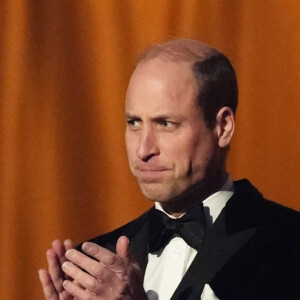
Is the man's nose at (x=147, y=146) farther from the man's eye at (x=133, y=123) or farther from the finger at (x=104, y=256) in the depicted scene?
the finger at (x=104, y=256)

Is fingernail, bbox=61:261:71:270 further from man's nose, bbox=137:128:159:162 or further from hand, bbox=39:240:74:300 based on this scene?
man's nose, bbox=137:128:159:162

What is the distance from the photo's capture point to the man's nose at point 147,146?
4.34 ft

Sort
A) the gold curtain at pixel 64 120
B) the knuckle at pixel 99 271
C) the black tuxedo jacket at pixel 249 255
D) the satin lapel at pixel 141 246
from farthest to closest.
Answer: the gold curtain at pixel 64 120
the satin lapel at pixel 141 246
the black tuxedo jacket at pixel 249 255
the knuckle at pixel 99 271

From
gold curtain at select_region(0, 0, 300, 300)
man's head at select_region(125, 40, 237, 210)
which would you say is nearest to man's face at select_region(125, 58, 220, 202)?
man's head at select_region(125, 40, 237, 210)

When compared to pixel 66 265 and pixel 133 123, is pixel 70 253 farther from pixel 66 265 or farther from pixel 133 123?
pixel 133 123


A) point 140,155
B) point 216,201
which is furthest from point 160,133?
point 216,201

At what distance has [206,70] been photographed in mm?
1366

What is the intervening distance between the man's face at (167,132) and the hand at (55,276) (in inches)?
7.0

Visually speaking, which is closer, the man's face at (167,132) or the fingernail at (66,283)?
the fingernail at (66,283)

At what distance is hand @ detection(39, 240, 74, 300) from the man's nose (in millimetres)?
201

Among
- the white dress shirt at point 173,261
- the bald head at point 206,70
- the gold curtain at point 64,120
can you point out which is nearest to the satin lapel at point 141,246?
the white dress shirt at point 173,261

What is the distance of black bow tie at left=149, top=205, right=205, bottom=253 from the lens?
1.36m

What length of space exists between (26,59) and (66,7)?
0.17 metres

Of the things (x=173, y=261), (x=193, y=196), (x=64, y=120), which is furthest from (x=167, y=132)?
(x=64, y=120)
